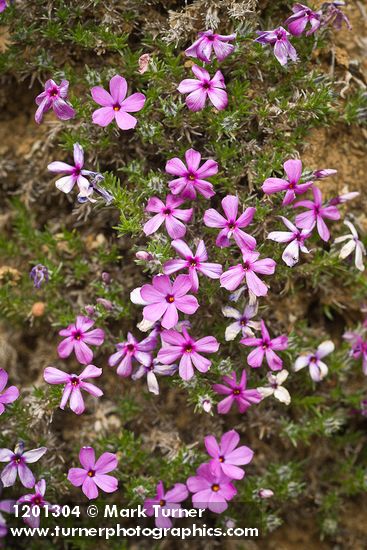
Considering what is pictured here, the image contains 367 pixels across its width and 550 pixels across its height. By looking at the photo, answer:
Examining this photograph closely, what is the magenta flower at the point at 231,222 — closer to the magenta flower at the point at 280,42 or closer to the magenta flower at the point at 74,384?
the magenta flower at the point at 280,42

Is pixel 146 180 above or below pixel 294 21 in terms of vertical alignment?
below

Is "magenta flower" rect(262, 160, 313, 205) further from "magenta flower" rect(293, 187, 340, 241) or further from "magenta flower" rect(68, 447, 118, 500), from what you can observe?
"magenta flower" rect(68, 447, 118, 500)

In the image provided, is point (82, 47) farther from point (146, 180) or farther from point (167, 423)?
point (167, 423)

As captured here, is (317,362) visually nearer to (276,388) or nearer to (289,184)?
(276,388)

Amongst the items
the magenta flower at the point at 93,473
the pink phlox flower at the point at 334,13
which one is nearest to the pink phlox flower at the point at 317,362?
the magenta flower at the point at 93,473

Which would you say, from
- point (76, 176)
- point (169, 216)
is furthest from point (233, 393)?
point (76, 176)

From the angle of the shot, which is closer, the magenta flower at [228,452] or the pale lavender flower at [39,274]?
the magenta flower at [228,452]

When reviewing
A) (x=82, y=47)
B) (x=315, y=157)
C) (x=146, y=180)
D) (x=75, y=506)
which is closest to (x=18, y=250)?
(x=146, y=180)
